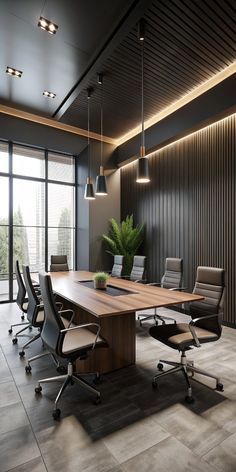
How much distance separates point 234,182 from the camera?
4266mm

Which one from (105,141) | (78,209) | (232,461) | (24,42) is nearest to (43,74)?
(24,42)

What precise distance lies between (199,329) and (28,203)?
5.18 metres

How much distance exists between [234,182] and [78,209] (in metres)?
4.23

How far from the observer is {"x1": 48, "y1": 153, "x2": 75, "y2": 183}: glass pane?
6.80 metres

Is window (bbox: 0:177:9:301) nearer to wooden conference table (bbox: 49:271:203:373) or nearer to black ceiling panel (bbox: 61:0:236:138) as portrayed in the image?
black ceiling panel (bbox: 61:0:236:138)

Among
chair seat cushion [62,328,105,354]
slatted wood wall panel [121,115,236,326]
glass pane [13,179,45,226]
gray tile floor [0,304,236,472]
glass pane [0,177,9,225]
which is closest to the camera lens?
gray tile floor [0,304,236,472]

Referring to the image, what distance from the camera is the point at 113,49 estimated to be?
3.58 meters

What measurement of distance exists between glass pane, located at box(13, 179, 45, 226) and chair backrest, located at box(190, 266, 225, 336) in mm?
4732

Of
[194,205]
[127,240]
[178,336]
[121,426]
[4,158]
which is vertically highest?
[4,158]

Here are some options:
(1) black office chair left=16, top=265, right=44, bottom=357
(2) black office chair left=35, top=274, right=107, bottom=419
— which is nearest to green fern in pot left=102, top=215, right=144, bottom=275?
(1) black office chair left=16, top=265, right=44, bottom=357

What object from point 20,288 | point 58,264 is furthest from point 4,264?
point 20,288

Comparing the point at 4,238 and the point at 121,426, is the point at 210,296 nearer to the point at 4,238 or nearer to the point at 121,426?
the point at 121,426

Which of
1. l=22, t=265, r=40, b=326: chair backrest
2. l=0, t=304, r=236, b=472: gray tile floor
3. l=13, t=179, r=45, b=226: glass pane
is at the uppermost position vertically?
l=13, t=179, r=45, b=226: glass pane

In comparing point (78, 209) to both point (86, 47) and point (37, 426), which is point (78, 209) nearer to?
point (86, 47)
